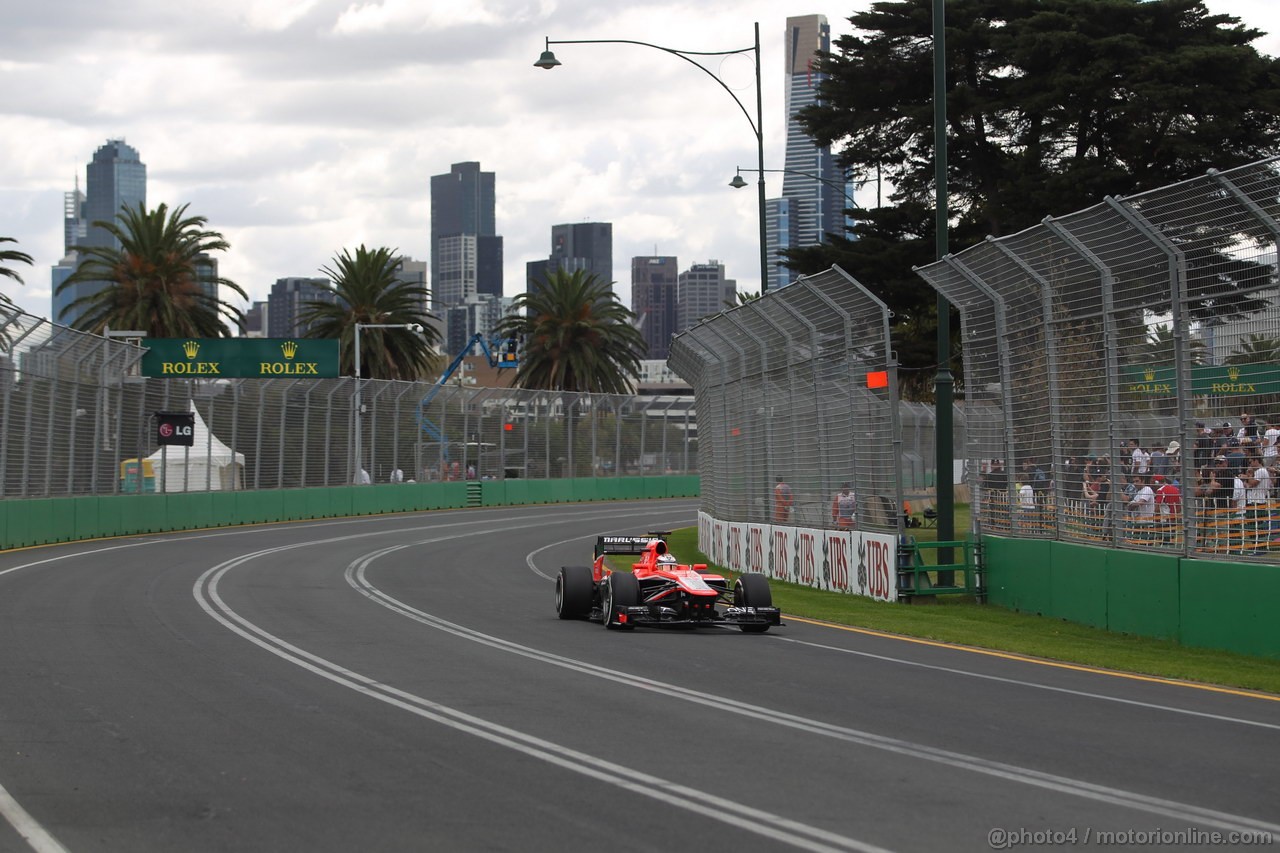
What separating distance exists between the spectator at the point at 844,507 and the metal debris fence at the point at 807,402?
0.40 feet

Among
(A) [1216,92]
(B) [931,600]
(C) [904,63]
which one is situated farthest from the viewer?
(C) [904,63]

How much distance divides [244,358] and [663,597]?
3509 centimetres

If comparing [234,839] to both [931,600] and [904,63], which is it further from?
[904,63]

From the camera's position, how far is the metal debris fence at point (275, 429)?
3231cm

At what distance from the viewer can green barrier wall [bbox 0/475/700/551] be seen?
107 feet

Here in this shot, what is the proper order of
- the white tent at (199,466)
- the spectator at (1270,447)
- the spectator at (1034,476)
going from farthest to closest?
1. the white tent at (199,466)
2. the spectator at (1034,476)
3. the spectator at (1270,447)

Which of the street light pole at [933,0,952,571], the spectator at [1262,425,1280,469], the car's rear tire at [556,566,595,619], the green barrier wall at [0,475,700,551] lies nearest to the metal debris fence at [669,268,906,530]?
the street light pole at [933,0,952,571]

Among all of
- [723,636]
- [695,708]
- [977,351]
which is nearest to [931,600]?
[977,351]

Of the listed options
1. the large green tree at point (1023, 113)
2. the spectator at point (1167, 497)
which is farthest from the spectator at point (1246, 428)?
the large green tree at point (1023, 113)

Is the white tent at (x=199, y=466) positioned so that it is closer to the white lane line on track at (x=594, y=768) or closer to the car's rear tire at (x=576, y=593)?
the car's rear tire at (x=576, y=593)

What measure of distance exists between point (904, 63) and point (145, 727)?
28.6 m

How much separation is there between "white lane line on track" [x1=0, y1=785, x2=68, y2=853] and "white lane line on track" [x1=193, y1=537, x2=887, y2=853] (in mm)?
2590

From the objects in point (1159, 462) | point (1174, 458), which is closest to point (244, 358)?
point (1159, 462)

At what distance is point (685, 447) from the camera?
222 ft
